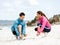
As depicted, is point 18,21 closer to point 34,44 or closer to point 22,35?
point 22,35

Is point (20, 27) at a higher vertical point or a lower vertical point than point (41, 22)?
lower

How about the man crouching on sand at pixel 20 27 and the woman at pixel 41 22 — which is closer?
the man crouching on sand at pixel 20 27

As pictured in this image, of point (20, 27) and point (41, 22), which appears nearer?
point (20, 27)

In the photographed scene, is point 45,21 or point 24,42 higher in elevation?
point 45,21

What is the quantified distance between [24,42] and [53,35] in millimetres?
1858

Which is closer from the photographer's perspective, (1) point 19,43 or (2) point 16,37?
(1) point 19,43

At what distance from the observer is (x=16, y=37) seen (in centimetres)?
1002

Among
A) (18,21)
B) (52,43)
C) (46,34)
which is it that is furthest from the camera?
(46,34)

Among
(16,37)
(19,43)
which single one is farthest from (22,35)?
(19,43)

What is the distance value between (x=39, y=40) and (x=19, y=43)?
31.8 inches

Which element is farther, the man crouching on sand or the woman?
the woman

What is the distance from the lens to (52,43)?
29.2 ft

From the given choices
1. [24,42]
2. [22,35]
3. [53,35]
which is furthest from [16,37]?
[53,35]

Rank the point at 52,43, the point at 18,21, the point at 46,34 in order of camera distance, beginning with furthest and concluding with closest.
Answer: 1. the point at 46,34
2. the point at 18,21
3. the point at 52,43
